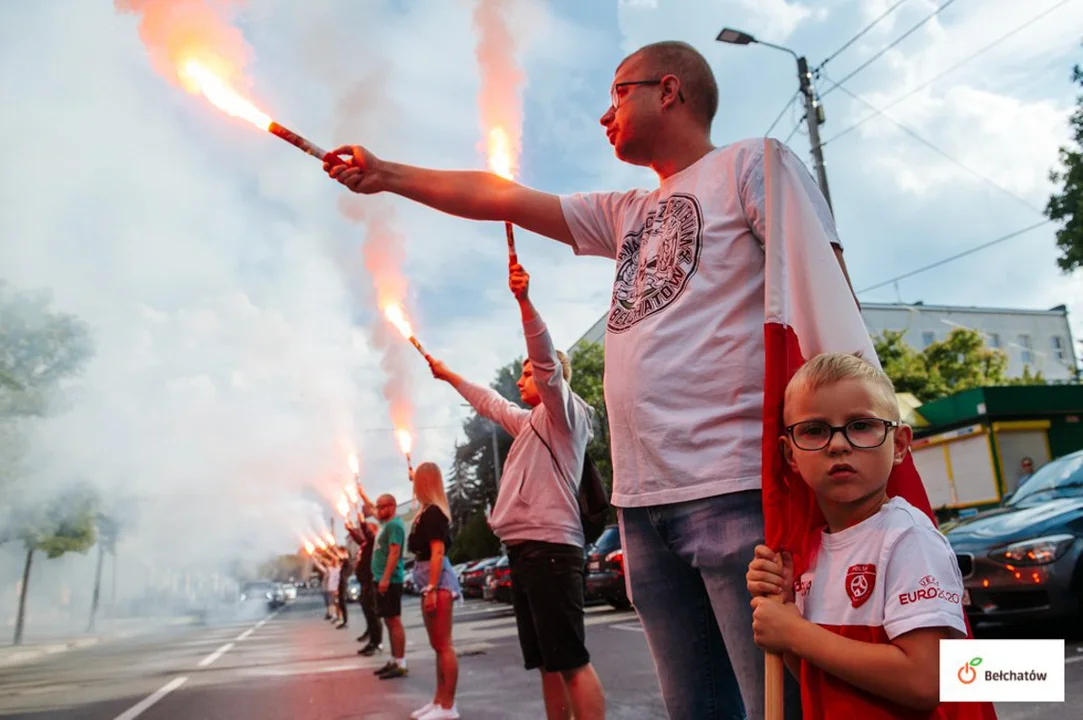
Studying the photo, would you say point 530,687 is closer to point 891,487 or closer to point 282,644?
point 891,487

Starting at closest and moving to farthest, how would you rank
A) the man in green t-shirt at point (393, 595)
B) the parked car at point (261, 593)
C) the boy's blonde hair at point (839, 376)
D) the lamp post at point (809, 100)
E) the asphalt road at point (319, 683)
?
the boy's blonde hair at point (839, 376) → the asphalt road at point (319, 683) → the man in green t-shirt at point (393, 595) → the lamp post at point (809, 100) → the parked car at point (261, 593)

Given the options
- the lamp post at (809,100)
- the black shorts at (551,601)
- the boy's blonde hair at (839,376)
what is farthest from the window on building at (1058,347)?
the boy's blonde hair at (839,376)

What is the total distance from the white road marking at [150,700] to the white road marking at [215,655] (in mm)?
2137

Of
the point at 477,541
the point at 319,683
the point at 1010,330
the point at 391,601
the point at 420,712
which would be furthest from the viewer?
the point at 1010,330

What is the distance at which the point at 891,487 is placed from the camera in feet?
6.43

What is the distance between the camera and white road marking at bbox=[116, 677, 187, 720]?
737 cm

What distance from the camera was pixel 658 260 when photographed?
2.42 m

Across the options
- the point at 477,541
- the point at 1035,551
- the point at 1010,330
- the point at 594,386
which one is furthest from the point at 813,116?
the point at 1010,330

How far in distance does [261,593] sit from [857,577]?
48.8 m

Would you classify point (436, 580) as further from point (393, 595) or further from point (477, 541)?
point (477, 541)

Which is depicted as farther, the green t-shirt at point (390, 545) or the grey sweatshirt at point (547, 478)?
the green t-shirt at point (390, 545)

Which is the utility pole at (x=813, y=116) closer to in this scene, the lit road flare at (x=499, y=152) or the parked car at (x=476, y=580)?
the lit road flare at (x=499, y=152)

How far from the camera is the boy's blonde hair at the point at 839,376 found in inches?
76.0

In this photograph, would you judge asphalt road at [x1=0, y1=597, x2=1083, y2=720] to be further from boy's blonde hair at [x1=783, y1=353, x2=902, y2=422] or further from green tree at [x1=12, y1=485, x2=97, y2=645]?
green tree at [x1=12, y1=485, x2=97, y2=645]
